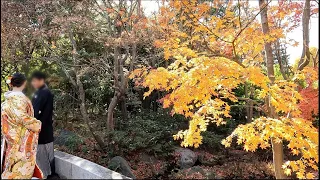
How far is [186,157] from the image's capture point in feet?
29.6

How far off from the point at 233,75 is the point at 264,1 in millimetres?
1545

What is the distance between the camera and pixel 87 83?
10.7 meters

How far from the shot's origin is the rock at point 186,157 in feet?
28.9

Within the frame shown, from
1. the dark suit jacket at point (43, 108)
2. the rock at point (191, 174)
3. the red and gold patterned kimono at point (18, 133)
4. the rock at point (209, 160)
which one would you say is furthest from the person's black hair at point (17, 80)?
the rock at point (209, 160)

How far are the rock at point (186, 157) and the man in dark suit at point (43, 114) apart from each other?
16.3ft

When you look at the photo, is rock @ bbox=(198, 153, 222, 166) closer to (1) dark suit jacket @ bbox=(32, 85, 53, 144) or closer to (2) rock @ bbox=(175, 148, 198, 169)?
(2) rock @ bbox=(175, 148, 198, 169)

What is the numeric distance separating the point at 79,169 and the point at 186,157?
214 inches

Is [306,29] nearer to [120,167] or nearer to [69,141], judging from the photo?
[120,167]

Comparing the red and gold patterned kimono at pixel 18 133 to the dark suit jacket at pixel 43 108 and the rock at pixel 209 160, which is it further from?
the rock at pixel 209 160

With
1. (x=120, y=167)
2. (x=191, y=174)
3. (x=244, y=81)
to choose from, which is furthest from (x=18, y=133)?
(x=191, y=174)

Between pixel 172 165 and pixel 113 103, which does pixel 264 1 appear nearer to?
pixel 113 103

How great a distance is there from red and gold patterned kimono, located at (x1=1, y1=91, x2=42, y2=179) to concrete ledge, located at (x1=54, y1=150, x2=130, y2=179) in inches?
23.6

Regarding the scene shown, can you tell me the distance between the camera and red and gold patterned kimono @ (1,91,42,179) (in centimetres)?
350

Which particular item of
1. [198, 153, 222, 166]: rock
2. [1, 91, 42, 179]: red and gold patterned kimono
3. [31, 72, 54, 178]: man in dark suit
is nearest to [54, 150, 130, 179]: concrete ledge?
[31, 72, 54, 178]: man in dark suit
